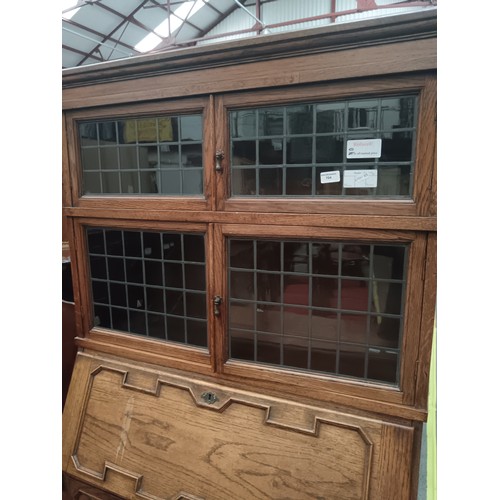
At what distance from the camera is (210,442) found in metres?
1.00

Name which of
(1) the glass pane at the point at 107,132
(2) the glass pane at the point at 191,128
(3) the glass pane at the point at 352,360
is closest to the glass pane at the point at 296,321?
(3) the glass pane at the point at 352,360

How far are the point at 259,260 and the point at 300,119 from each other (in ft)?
1.32

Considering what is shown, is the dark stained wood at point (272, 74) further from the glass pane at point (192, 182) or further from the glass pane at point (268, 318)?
the glass pane at point (268, 318)

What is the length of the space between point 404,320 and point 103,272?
1001 mm

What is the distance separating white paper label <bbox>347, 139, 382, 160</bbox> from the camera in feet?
2.75

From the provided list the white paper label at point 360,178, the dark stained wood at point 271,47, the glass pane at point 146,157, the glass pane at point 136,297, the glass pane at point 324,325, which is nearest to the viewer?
the dark stained wood at point 271,47

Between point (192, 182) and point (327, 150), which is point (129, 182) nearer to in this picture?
point (192, 182)

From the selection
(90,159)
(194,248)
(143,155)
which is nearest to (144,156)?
(143,155)

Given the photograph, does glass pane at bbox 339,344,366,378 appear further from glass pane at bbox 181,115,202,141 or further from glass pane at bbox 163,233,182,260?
glass pane at bbox 181,115,202,141

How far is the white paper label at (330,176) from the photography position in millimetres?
879

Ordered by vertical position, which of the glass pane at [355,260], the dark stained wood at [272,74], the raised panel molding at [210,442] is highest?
the dark stained wood at [272,74]

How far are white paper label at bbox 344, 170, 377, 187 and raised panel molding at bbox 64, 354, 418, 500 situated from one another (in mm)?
621

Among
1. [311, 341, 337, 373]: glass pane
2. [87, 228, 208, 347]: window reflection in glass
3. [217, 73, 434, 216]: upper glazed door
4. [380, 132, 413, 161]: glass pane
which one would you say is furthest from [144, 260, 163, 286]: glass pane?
[380, 132, 413, 161]: glass pane

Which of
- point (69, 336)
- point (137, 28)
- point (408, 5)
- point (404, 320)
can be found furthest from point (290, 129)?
point (137, 28)
